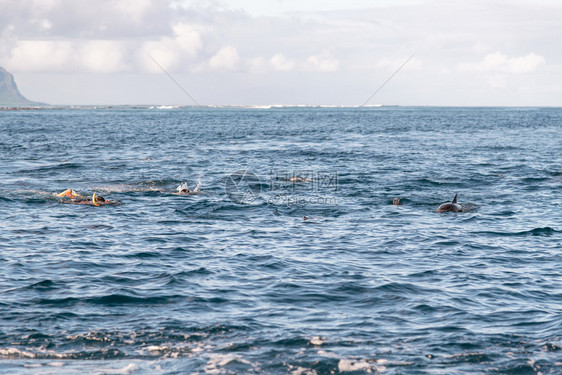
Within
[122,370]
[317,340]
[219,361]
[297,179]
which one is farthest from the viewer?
[297,179]

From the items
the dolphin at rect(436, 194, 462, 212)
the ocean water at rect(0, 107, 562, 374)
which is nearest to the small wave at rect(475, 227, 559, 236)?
the ocean water at rect(0, 107, 562, 374)

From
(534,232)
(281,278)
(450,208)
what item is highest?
(450,208)

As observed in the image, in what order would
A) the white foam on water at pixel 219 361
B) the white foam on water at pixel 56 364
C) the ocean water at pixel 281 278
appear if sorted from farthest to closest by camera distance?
the ocean water at pixel 281 278, the white foam on water at pixel 56 364, the white foam on water at pixel 219 361

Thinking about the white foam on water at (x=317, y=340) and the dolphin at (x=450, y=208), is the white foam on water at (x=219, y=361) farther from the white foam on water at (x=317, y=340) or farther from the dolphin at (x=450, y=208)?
the dolphin at (x=450, y=208)

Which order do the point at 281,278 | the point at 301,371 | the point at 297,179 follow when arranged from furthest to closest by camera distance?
the point at 297,179 < the point at 281,278 < the point at 301,371

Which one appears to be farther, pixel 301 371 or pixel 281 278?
pixel 281 278

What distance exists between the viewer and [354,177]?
3569 cm

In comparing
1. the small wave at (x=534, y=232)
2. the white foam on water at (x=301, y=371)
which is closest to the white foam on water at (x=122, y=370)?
the white foam on water at (x=301, y=371)

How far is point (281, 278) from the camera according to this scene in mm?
→ 15523

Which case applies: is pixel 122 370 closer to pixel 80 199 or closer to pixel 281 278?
pixel 281 278

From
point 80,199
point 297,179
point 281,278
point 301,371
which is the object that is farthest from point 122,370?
point 297,179

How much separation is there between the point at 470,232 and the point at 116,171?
2510 centimetres

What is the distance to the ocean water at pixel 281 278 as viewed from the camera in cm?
1079

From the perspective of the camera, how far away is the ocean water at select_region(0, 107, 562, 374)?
10.8m
